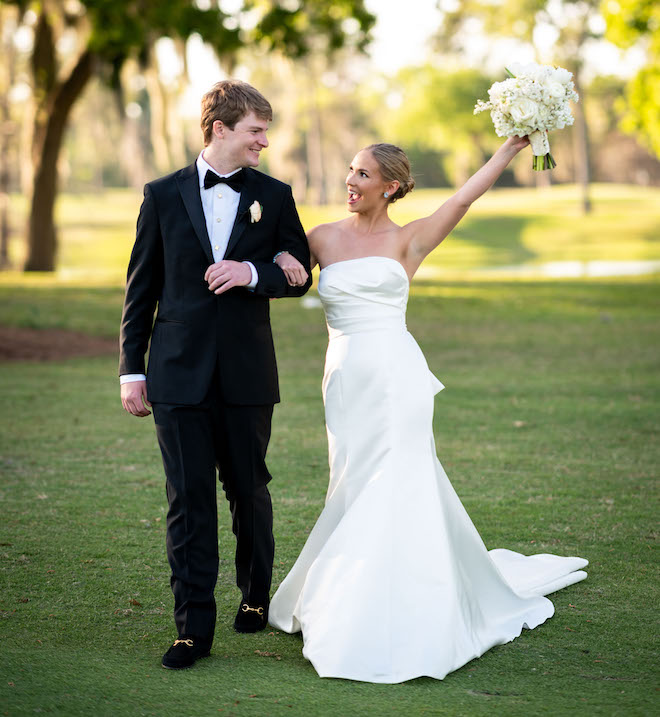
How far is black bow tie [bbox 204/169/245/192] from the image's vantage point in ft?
14.9

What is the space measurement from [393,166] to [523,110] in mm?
648

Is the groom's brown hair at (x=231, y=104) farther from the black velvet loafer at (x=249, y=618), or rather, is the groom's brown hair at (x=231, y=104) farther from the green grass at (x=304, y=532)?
the green grass at (x=304, y=532)

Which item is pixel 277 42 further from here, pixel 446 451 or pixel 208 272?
pixel 208 272

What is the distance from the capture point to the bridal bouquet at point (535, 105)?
4902mm

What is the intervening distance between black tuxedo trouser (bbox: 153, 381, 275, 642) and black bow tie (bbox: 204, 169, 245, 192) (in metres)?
0.85

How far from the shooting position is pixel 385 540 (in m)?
4.58

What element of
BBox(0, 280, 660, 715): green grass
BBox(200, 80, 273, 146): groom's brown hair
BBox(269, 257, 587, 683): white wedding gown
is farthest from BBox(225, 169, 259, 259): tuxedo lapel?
BBox(0, 280, 660, 715): green grass

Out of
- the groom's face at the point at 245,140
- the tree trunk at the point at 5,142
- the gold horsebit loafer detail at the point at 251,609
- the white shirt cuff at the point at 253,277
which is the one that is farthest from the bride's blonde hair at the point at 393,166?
the tree trunk at the point at 5,142

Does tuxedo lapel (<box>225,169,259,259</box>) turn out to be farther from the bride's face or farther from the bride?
the bride's face

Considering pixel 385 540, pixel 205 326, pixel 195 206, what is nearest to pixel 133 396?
pixel 205 326

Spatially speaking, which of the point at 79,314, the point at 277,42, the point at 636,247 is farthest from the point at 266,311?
the point at 636,247

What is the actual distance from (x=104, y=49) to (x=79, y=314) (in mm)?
6353

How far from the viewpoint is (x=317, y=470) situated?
8.38 m

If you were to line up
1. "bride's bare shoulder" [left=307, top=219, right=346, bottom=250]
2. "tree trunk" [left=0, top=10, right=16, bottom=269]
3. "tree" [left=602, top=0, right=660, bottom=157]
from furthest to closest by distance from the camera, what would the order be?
"tree trunk" [left=0, top=10, right=16, bottom=269] < "tree" [left=602, top=0, right=660, bottom=157] < "bride's bare shoulder" [left=307, top=219, right=346, bottom=250]
